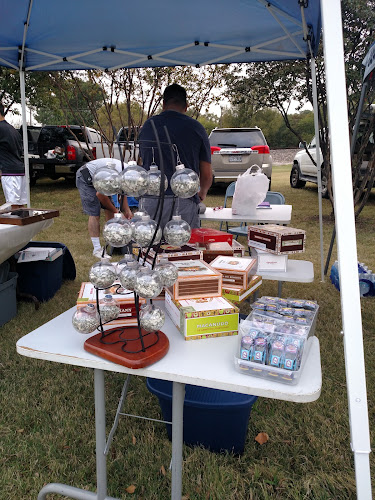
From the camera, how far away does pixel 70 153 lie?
9.65 m

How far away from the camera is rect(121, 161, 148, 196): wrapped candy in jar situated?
1146mm

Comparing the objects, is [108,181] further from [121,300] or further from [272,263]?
[272,263]

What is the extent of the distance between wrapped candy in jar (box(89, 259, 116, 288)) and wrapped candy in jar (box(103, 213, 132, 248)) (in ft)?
0.30

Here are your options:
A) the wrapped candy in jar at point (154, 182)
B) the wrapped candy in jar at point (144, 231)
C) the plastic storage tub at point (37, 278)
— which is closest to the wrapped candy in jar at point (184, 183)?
the wrapped candy in jar at point (154, 182)

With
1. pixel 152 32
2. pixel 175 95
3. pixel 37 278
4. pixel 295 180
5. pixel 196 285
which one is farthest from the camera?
pixel 295 180

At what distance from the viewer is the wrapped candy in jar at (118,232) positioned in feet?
3.72

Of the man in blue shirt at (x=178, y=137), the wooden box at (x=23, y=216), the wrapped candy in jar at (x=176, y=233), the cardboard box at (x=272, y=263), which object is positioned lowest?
the cardboard box at (x=272, y=263)

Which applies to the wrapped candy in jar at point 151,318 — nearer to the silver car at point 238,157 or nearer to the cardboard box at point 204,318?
the cardboard box at point 204,318

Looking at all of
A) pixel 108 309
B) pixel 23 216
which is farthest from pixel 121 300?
pixel 23 216

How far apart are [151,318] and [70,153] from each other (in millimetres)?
9197

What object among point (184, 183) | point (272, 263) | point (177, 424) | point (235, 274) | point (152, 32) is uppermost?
point (152, 32)

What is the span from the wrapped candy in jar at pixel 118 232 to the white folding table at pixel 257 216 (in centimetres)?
218

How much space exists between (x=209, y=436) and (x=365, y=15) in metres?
6.81

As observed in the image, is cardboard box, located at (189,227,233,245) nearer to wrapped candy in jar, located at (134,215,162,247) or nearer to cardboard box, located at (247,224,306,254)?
cardboard box, located at (247,224,306,254)
